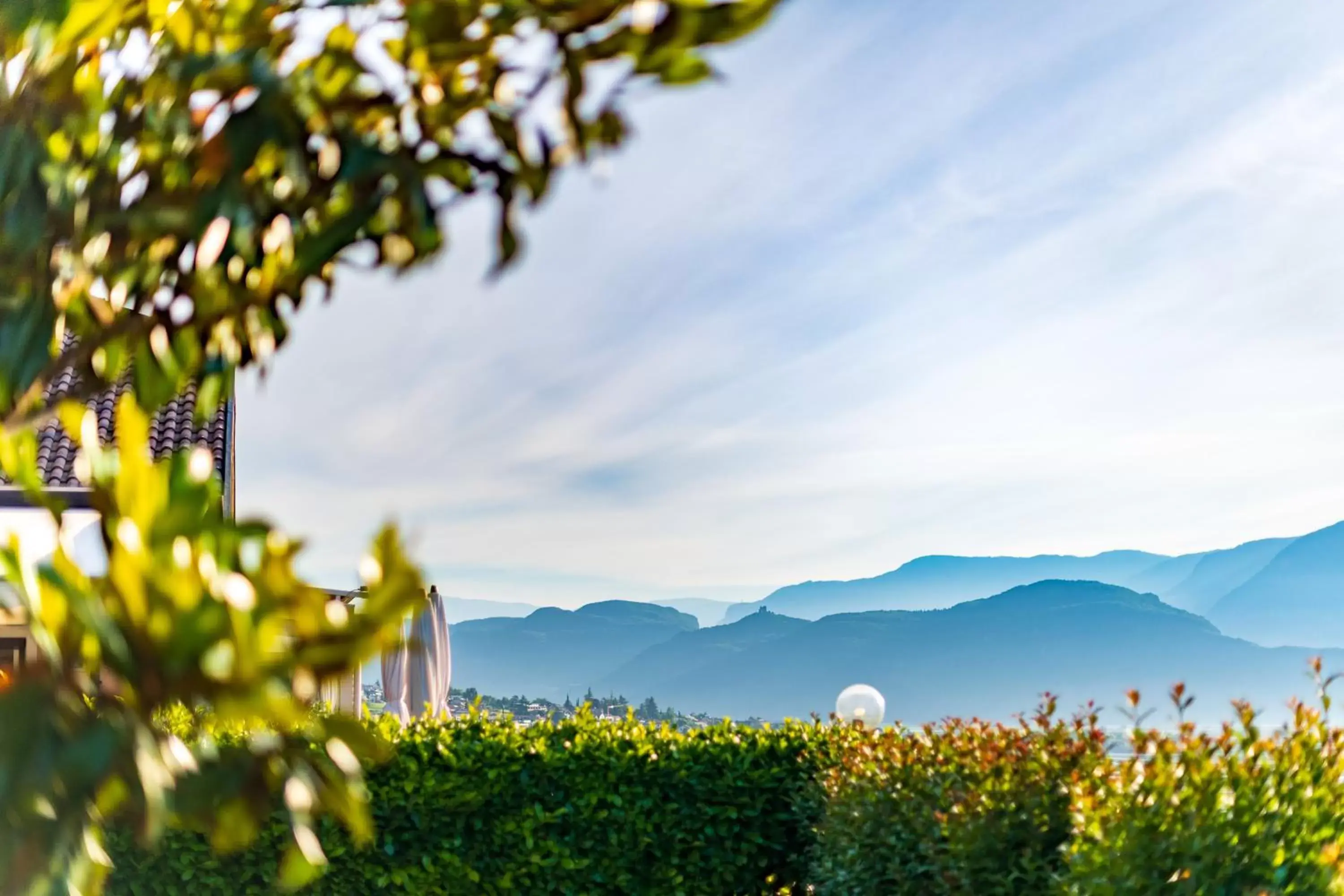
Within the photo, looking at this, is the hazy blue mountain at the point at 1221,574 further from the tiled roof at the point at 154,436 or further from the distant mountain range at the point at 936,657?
the tiled roof at the point at 154,436

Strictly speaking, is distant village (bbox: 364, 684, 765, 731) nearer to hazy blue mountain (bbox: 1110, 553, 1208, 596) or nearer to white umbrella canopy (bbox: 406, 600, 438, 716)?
white umbrella canopy (bbox: 406, 600, 438, 716)

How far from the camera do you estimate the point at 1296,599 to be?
13812 cm

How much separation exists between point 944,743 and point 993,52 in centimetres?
1738

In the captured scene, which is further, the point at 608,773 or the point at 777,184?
the point at 777,184

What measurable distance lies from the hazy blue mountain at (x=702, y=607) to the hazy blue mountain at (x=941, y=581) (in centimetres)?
533

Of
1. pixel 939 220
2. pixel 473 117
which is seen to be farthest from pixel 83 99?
pixel 939 220

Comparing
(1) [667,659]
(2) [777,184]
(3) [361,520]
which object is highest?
(2) [777,184]

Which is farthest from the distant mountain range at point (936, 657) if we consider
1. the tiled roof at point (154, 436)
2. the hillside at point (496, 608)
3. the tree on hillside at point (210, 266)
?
the tree on hillside at point (210, 266)

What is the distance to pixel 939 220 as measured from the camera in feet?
109

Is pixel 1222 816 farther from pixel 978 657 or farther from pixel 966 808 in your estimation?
pixel 978 657

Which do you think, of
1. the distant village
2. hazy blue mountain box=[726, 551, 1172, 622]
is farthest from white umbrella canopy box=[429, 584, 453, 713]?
hazy blue mountain box=[726, 551, 1172, 622]

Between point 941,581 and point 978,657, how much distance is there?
62.5 meters

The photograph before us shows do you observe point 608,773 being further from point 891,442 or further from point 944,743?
point 891,442

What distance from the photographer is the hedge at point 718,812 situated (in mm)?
4289
